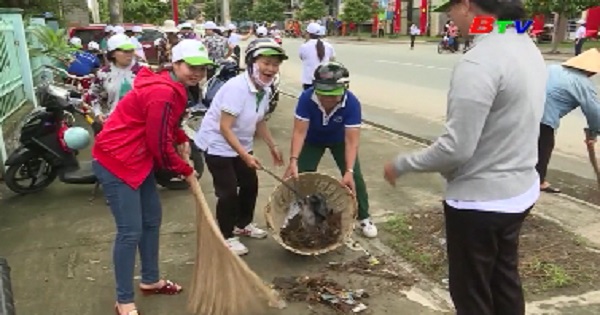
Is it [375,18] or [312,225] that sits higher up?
[375,18]

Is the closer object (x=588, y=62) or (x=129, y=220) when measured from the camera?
(x=129, y=220)

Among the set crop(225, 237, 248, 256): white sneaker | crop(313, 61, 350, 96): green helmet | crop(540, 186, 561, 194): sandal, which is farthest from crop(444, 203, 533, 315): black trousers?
crop(540, 186, 561, 194): sandal

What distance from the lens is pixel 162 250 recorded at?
164 inches

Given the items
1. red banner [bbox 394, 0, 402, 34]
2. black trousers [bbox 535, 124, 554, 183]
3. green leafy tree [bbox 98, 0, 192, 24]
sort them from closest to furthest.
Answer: black trousers [bbox 535, 124, 554, 183] → green leafy tree [bbox 98, 0, 192, 24] → red banner [bbox 394, 0, 402, 34]

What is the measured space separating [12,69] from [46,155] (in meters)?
2.17

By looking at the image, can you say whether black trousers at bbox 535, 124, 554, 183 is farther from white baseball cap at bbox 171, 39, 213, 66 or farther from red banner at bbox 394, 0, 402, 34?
red banner at bbox 394, 0, 402, 34

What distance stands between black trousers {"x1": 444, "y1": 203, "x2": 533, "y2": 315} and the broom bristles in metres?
1.01

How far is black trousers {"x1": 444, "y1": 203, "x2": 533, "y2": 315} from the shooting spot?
2299mm

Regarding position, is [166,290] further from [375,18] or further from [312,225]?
[375,18]

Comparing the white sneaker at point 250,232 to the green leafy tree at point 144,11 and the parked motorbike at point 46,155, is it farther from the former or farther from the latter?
the green leafy tree at point 144,11

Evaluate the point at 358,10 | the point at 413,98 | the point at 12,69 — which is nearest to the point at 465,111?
the point at 12,69

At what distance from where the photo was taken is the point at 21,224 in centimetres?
475

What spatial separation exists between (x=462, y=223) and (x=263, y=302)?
1208 millimetres

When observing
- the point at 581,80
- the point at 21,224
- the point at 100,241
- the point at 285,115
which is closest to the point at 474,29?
the point at 581,80
